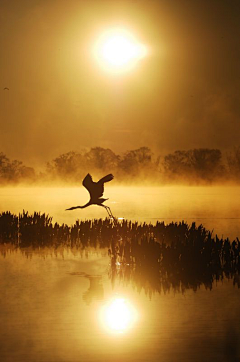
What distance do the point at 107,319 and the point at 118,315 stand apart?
0.27 m

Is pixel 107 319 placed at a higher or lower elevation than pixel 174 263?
lower

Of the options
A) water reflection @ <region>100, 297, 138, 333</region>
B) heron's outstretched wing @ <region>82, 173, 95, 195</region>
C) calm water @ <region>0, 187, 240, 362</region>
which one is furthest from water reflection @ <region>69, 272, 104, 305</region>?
heron's outstretched wing @ <region>82, 173, 95, 195</region>

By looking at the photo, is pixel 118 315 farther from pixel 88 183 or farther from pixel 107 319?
pixel 88 183

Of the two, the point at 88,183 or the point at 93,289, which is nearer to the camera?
the point at 93,289

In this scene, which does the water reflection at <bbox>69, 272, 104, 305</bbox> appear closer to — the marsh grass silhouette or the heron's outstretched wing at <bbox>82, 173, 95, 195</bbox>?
the marsh grass silhouette

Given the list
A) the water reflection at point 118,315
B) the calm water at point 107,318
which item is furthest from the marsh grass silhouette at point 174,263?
the water reflection at point 118,315

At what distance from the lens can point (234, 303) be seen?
894 cm

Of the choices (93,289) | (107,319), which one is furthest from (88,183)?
(107,319)

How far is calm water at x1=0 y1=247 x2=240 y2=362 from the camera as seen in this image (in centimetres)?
672

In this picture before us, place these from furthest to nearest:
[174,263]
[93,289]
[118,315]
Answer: [174,263]
[93,289]
[118,315]

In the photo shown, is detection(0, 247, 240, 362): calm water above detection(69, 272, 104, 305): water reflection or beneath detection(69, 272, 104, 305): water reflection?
beneath

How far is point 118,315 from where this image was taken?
27.1ft

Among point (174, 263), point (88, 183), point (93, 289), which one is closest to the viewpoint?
point (93, 289)

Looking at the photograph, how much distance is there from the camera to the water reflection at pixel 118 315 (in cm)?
769
